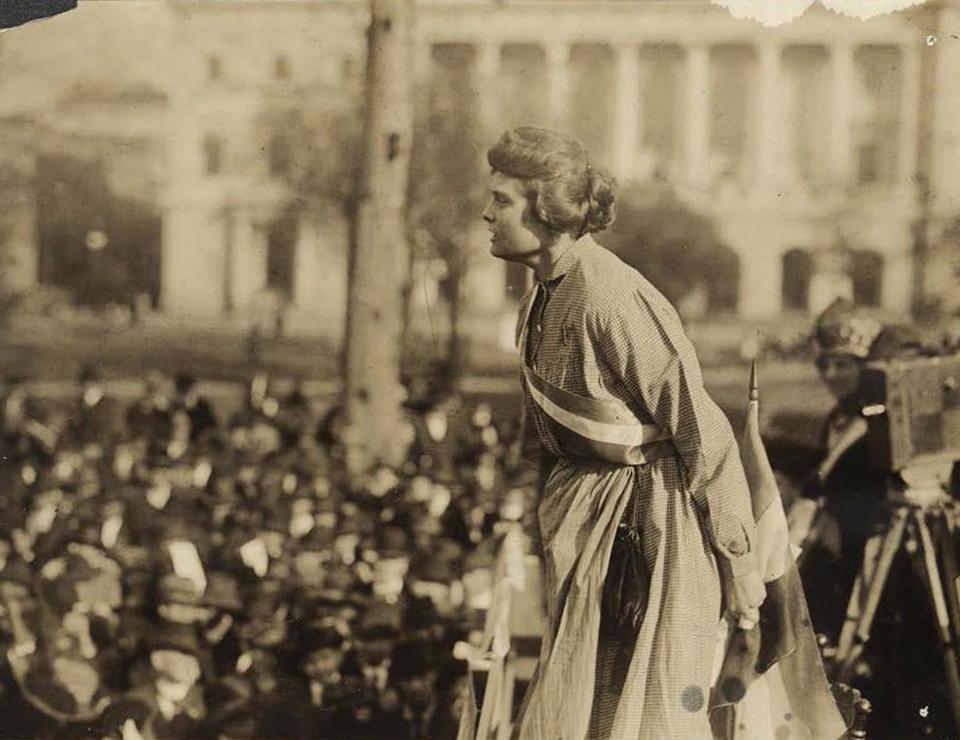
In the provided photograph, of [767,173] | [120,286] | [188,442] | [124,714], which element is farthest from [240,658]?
[767,173]

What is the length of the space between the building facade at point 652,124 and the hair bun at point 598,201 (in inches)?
5.3

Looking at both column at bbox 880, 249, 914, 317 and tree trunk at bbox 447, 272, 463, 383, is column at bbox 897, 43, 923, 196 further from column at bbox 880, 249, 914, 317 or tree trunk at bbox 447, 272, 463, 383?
tree trunk at bbox 447, 272, 463, 383

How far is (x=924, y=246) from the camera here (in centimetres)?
414

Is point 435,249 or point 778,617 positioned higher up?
point 435,249

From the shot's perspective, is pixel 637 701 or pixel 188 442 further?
pixel 188 442

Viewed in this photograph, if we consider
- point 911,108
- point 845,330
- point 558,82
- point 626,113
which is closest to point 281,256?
point 558,82

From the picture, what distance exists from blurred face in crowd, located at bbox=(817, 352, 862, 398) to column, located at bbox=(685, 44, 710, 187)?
649 mm

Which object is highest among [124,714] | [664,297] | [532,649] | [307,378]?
[664,297]

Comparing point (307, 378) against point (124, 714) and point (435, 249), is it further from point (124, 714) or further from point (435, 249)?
point (124, 714)

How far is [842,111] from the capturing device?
4152mm

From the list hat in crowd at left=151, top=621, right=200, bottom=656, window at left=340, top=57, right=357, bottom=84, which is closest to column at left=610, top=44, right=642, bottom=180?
window at left=340, top=57, right=357, bottom=84

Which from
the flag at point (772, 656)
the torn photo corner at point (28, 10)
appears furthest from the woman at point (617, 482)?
the torn photo corner at point (28, 10)

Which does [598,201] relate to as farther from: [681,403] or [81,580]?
[81,580]

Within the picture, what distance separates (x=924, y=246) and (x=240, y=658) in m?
2.42
